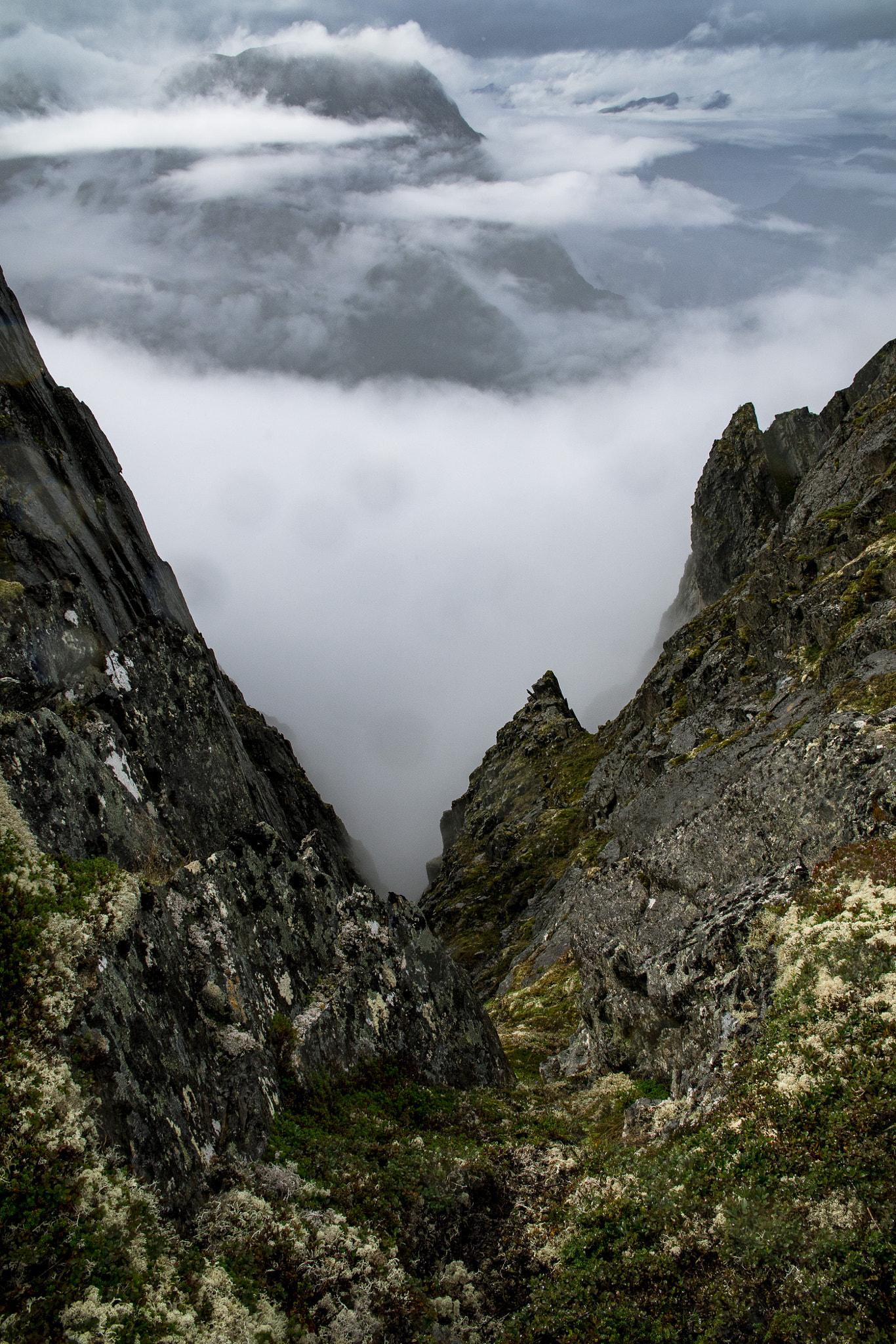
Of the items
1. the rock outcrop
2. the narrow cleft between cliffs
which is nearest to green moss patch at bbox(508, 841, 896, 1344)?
the narrow cleft between cliffs

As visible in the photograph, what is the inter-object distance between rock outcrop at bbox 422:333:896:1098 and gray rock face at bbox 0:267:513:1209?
886cm

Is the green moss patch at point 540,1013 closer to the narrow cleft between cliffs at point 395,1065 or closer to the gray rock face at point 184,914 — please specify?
the narrow cleft between cliffs at point 395,1065

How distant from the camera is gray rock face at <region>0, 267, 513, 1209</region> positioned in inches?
525

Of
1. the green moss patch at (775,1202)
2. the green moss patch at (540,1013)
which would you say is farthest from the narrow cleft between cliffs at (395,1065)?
the green moss patch at (540,1013)

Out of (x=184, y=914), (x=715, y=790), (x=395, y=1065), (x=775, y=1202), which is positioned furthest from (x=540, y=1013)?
(x=775, y=1202)

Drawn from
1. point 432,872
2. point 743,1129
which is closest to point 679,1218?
point 743,1129

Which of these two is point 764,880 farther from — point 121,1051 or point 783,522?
point 783,522

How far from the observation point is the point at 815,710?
4038 cm

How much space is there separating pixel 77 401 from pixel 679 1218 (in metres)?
70.6

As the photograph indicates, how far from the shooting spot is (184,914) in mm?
18250

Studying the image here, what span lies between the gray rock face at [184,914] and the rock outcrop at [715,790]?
8.86 metres

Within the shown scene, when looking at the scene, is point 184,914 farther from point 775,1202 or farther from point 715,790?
point 715,790

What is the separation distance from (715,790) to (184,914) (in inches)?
1386

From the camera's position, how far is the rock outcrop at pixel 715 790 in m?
22.2
